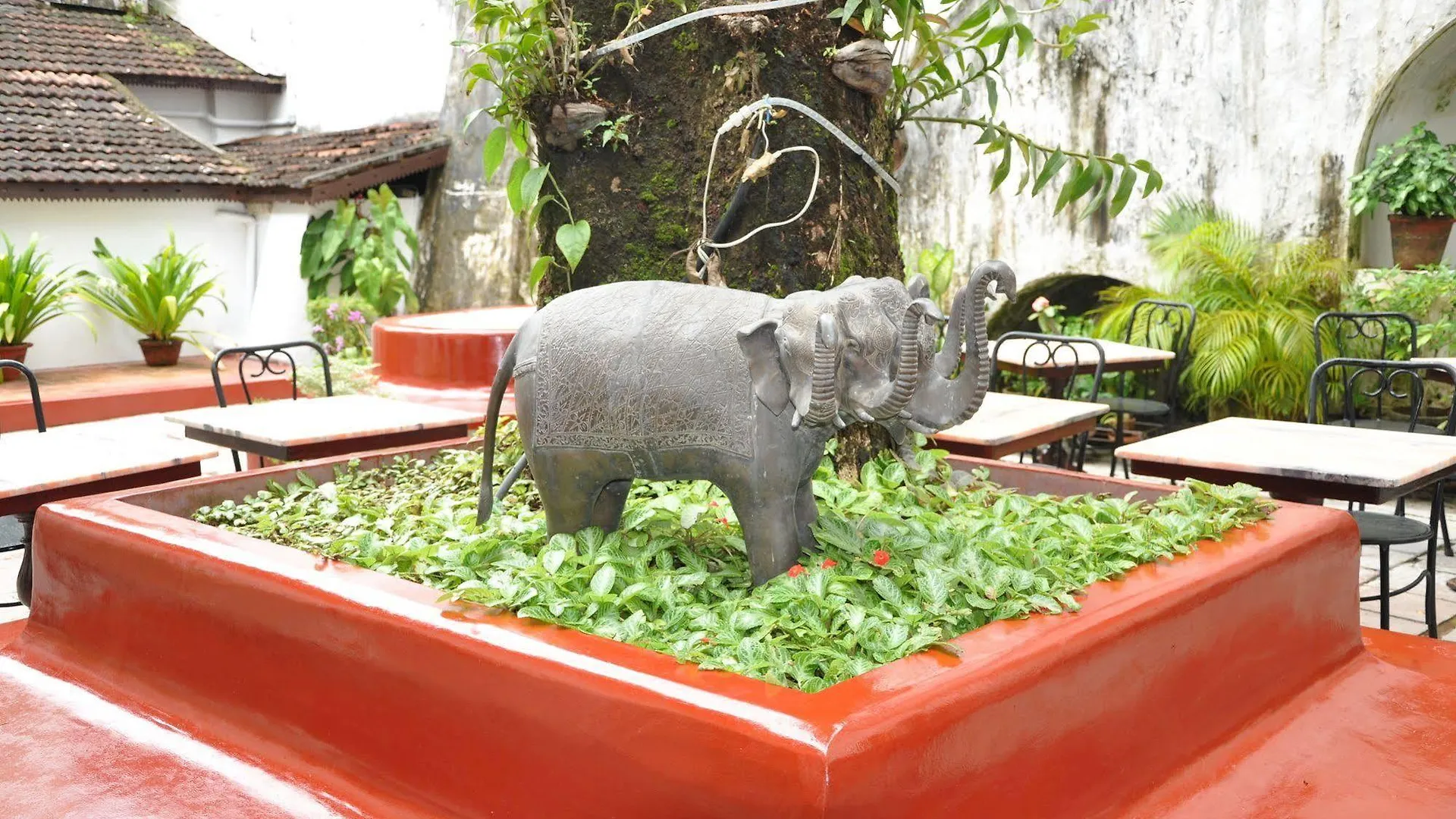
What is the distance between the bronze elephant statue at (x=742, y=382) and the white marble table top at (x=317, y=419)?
1.69 metres

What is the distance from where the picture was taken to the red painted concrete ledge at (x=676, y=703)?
62.2 inches

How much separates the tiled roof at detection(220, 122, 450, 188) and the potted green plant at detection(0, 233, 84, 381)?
7.34 feet

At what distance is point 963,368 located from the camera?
196 cm

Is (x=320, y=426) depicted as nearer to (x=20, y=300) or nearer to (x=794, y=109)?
(x=794, y=109)

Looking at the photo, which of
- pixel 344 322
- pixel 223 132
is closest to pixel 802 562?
pixel 344 322

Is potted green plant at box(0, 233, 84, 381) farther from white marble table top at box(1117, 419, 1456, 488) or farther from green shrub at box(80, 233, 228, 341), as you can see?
white marble table top at box(1117, 419, 1456, 488)

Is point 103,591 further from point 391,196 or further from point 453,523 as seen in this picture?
point 391,196

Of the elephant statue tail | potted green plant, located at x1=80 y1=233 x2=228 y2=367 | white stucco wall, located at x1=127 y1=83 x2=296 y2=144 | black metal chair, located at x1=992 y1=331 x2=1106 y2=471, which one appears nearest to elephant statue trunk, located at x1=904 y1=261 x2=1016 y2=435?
the elephant statue tail

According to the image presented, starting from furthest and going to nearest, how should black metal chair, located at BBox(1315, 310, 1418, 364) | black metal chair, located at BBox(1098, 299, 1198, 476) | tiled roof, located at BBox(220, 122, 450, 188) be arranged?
tiled roof, located at BBox(220, 122, 450, 188) → black metal chair, located at BBox(1315, 310, 1418, 364) → black metal chair, located at BBox(1098, 299, 1198, 476)

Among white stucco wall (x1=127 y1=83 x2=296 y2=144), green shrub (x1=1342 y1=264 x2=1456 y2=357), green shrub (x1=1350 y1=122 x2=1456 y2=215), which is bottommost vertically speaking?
green shrub (x1=1342 y1=264 x2=1456 y2=357)

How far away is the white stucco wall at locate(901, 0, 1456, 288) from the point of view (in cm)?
705

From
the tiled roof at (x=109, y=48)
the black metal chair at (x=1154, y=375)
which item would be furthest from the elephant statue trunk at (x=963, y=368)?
the tiled roof at (x=109, y=48)

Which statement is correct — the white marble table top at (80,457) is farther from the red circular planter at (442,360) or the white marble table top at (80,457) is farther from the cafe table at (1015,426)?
the red circular planter at (442,360)

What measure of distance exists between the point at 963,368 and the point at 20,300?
9.05m
